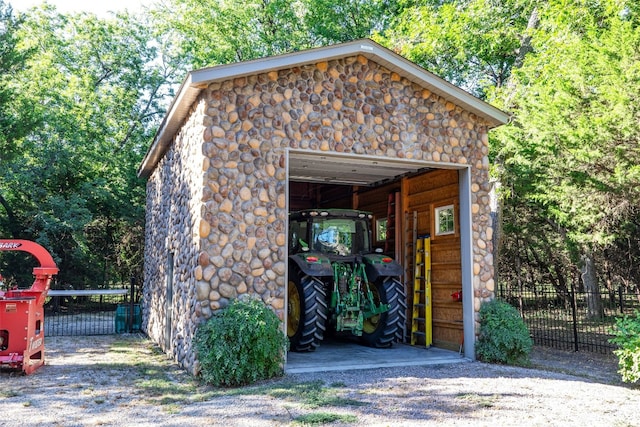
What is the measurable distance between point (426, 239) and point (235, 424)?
18.0 feet

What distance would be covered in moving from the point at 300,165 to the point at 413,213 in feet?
7.71

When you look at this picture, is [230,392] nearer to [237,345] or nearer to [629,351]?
[237,345]

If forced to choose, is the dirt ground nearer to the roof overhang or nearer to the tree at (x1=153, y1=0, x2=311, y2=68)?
the roof overhang

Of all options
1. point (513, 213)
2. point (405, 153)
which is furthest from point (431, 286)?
point (513, 213)

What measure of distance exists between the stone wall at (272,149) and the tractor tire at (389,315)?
51.4 inches

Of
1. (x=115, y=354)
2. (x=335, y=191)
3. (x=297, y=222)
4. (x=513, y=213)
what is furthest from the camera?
(x=513, y=213)

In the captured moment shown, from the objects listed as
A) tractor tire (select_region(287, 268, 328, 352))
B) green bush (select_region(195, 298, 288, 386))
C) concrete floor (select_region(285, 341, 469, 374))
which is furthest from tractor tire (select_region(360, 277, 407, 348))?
green bush (select_region(195, 298, 288, 386))

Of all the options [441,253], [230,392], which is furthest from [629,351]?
[230,392]

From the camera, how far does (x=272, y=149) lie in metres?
6.95

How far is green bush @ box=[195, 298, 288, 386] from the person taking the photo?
5.99 metres

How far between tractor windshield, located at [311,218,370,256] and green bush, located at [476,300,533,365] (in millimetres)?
2583

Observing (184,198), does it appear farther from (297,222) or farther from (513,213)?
(513,213)

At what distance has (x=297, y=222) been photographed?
9.43 meters

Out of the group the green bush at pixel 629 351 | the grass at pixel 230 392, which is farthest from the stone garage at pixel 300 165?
the green bush at pixel 629 351
